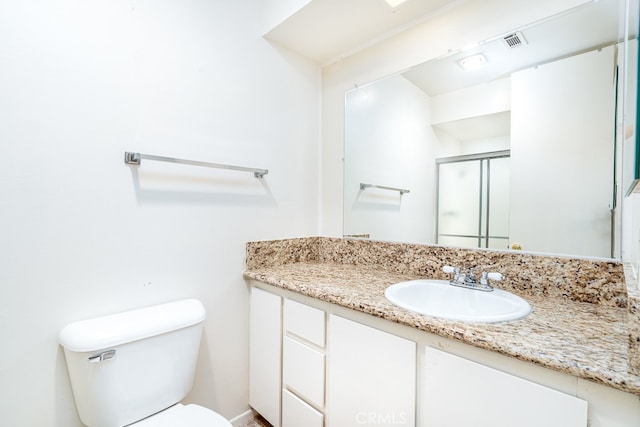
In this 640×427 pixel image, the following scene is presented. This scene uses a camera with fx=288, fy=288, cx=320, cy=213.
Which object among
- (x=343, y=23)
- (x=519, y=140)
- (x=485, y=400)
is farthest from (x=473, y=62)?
(x=485, y=400)

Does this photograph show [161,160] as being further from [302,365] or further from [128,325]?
[302,365]

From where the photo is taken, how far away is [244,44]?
59.7 inches

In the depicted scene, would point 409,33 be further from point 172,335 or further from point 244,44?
point 172,335

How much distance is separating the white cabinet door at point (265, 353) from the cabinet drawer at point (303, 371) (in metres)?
0.06

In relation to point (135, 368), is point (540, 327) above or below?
above

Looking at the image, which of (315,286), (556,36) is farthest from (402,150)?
(315,286)

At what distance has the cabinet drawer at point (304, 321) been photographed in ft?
3.83

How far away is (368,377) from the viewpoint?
1.00 metres

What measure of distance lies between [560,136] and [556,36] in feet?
1.25

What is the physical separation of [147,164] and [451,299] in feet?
4.51

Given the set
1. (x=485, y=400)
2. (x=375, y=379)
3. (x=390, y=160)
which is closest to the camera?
(x=485, y=400)

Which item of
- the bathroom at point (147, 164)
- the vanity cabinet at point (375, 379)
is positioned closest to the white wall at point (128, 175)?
the bathroom at point (147, 164)

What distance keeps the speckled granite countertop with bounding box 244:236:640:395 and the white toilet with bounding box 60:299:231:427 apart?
0.45m

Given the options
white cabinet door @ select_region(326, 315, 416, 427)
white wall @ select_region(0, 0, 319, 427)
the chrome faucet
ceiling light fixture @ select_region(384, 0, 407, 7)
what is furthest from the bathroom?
white cabinet door @ select_region(326, 315, 416, 427)
